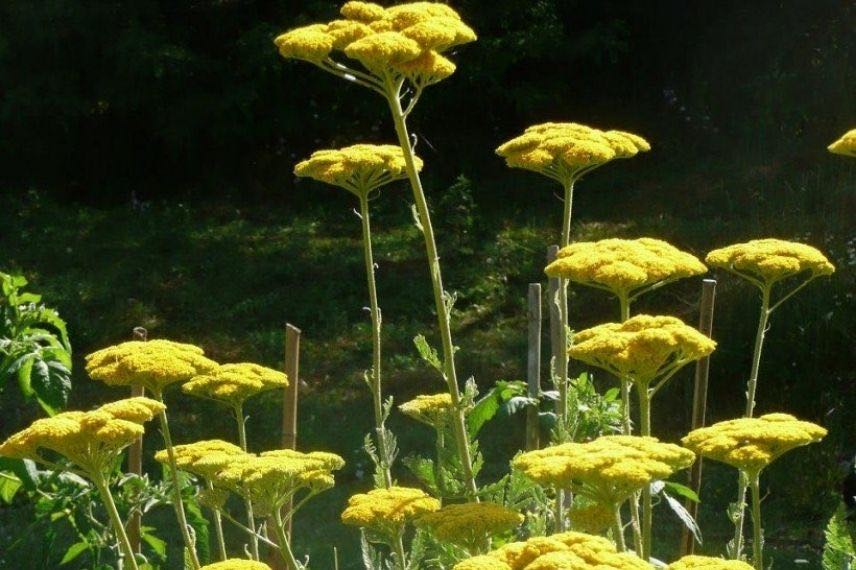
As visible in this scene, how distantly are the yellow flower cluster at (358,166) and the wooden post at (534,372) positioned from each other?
121cm

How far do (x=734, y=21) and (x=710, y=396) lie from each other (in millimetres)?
5761

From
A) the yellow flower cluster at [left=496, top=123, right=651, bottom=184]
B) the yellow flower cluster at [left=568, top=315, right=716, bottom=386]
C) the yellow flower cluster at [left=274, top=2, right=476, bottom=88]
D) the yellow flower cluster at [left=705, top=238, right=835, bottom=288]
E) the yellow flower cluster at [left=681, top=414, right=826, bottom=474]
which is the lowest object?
the yellow flower cluster at [left=681, top=414, right=826, bottom=474]

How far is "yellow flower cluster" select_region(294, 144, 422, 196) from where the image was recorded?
11.8ft

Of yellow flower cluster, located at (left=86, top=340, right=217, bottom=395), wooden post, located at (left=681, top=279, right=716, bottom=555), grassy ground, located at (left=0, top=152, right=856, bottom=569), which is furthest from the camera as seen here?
grassy ground, located at (left=0, top=152, right=856, bottom=569)

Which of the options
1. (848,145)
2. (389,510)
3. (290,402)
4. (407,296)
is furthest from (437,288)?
(407,296)

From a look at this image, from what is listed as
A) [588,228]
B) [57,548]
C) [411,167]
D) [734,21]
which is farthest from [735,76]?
[411,167]

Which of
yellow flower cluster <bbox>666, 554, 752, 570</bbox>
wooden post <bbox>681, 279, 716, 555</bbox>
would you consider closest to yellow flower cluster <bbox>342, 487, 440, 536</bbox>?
yellow flower cluster <bbox>666, 554, 752, 570</bbox>

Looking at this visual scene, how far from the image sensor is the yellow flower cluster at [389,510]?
9.88 ft

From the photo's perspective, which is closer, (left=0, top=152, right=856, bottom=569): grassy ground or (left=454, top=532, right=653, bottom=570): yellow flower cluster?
(left=454, top=532, right=653, bottom=570): yellow flower cluster

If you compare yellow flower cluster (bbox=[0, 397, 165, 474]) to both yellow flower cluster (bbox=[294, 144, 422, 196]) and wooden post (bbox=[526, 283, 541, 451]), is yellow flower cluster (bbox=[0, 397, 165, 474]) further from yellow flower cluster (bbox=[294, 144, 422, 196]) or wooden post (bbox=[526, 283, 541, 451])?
wooden post (bbox=[526, 283, 541, 451])

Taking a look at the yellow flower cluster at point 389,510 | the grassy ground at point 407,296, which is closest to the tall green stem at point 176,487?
the yellow flower cluster at point 389,510

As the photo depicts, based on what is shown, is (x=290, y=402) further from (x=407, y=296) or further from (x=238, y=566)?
(x=407, y=296)

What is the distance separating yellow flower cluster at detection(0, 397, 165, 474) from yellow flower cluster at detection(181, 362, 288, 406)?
1.24 feet

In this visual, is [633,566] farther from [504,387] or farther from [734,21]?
[734,21]
